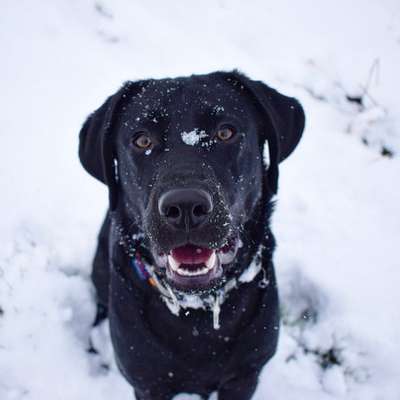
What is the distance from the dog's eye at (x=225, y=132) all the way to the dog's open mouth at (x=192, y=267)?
0.50m

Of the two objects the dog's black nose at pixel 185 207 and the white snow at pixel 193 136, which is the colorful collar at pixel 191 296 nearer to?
the dog's black nose at pixel 185 207

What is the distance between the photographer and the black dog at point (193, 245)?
173cm

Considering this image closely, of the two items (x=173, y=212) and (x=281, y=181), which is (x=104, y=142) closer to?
(x=173, y=212)

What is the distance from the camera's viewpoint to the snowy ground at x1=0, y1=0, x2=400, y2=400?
266 cm

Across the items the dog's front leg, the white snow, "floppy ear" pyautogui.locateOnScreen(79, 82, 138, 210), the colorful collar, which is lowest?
the dog's front leg

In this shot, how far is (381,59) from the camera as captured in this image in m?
4.37

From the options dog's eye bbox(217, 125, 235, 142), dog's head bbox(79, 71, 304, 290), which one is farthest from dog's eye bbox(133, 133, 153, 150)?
dog's eye bbox(217, 125, 235, 142)

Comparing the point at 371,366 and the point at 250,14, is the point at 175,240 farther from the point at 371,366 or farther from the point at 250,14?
the point at 250,14

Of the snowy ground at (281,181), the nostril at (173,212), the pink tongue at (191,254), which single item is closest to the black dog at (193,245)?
the pink tongue at (191,254)

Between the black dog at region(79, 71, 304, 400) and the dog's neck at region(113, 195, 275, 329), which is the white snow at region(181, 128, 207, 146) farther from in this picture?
the dog's neck at region(113, 195, 275, 329)

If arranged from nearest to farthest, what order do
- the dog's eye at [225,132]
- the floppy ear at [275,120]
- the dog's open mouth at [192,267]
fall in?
the dog's open mouth at [192,267] → the dog's eye at [225,132] → the floppy ear at [275,120]

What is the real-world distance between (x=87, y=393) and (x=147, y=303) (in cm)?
106

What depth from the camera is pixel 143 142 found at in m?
1.83

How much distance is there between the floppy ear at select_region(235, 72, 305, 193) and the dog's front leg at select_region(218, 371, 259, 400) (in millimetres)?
A: 989
